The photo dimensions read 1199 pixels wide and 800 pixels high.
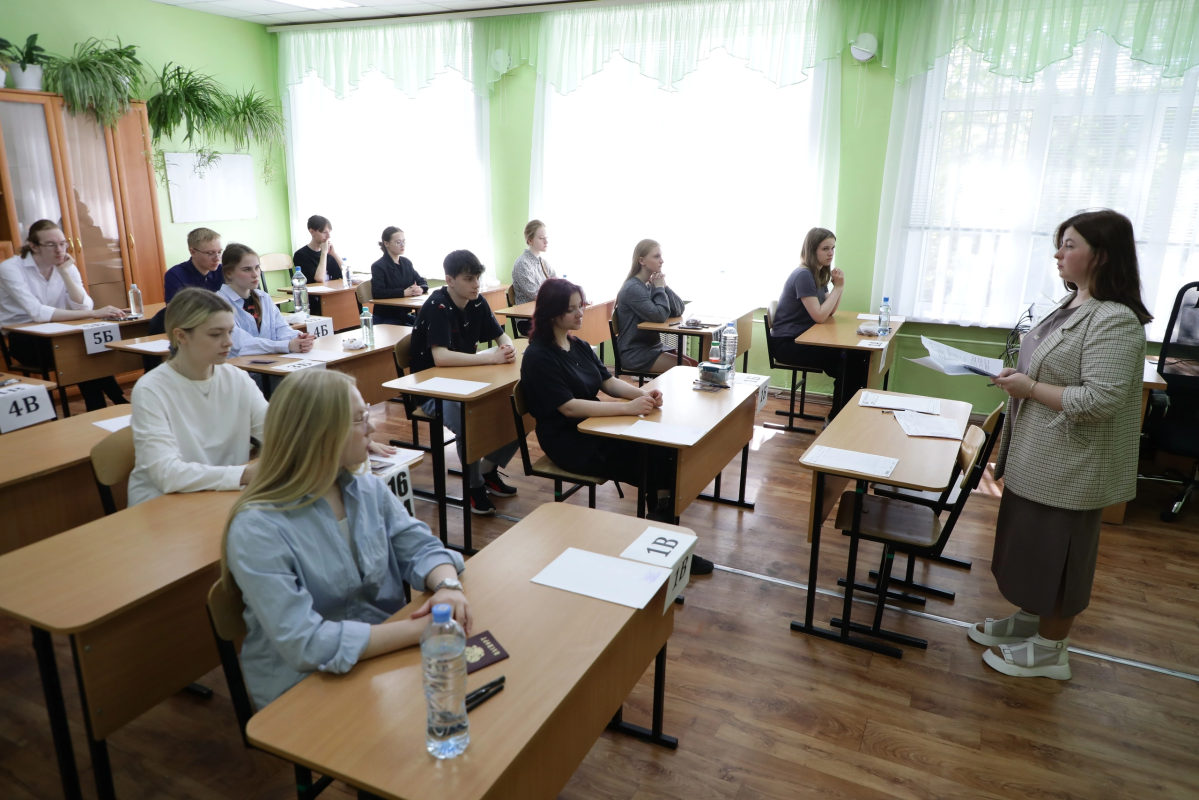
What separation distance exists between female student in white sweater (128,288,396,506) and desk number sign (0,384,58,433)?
1.19m

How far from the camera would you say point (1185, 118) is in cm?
477

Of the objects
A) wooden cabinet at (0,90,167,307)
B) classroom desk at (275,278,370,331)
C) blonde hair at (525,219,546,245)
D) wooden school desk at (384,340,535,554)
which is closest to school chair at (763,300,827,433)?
blonde hair at (525,219,546,245)

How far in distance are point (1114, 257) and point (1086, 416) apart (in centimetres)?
48

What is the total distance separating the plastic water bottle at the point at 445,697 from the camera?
1.24 metres

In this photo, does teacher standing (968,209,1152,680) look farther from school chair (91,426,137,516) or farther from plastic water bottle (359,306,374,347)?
plastic water bottle (359,306,374,347)

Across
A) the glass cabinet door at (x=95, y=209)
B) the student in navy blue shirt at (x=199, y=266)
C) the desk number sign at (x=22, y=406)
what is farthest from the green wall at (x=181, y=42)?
the desk number sign at (x=22, y=406)

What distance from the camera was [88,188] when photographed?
5961 mm

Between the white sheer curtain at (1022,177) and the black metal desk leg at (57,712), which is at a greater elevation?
the white sheer curtain at (1022,177)

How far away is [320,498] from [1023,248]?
5.34 metres

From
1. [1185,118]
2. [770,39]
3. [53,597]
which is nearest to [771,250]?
[770,39]

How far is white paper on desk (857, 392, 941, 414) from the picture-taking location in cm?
327

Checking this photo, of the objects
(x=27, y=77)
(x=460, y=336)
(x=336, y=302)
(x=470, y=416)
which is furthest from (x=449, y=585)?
(x=27, y=77)

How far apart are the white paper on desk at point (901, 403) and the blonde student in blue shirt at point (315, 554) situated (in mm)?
2271

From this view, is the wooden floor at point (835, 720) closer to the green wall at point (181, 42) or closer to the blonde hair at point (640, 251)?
the blonde hair at point (640, 251)
